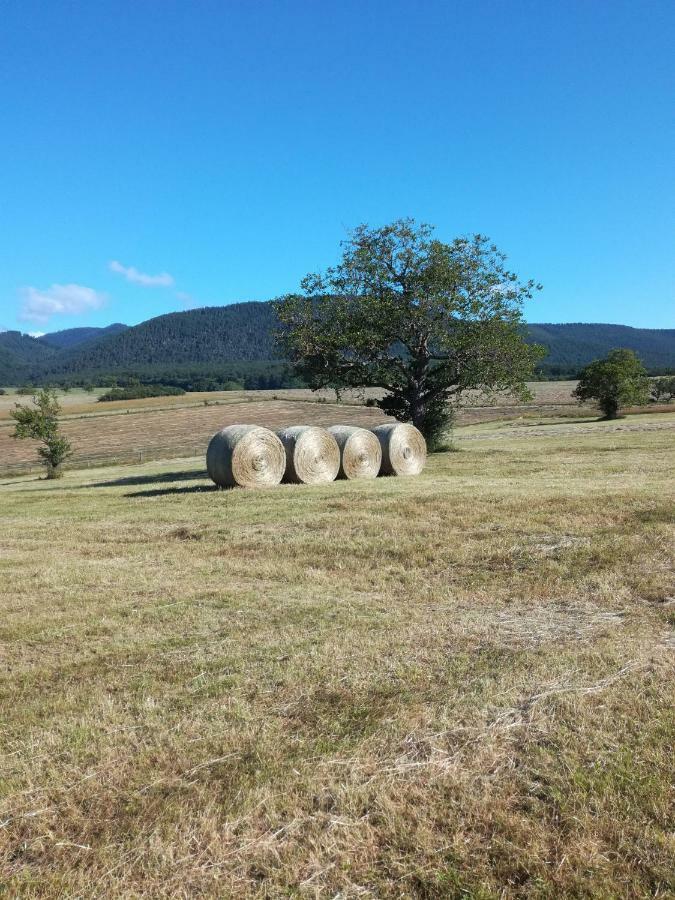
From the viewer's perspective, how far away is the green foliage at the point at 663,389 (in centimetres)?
6206

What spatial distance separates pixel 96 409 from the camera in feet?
278

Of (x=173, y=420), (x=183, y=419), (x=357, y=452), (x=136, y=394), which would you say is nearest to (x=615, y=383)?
(x=357, y=452)

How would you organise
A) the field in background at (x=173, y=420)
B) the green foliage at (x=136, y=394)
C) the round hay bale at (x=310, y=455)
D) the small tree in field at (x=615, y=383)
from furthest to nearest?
the green foliage at (x=136, y=394), the small tree in field at (x=615, y=383), the field in background at (x=173, y=420), the round hay bale at (x=310, y=455)

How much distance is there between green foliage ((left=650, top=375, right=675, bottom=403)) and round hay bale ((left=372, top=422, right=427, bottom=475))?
48600 millimetres

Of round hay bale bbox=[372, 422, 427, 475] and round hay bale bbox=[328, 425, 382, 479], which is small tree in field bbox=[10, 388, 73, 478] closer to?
round hay bale bbox=[328, 425, 382, 479]

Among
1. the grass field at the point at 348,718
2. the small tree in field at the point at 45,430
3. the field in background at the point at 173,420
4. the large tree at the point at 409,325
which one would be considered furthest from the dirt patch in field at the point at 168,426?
the grass field at the point at 348,718

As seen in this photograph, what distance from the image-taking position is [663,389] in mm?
62625

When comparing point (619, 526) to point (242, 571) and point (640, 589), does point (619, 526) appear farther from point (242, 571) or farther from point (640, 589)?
point (242, 571)

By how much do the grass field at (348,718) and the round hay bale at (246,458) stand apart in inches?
292

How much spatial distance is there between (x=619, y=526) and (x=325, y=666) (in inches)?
249

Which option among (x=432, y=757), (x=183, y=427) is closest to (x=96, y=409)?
(x=183, y=427)

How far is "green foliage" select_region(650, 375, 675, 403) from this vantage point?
6206cm

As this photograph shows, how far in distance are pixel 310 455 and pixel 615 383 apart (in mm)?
35749

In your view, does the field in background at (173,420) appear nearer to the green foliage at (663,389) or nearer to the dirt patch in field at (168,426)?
the dirt patch in field at (168,426)
